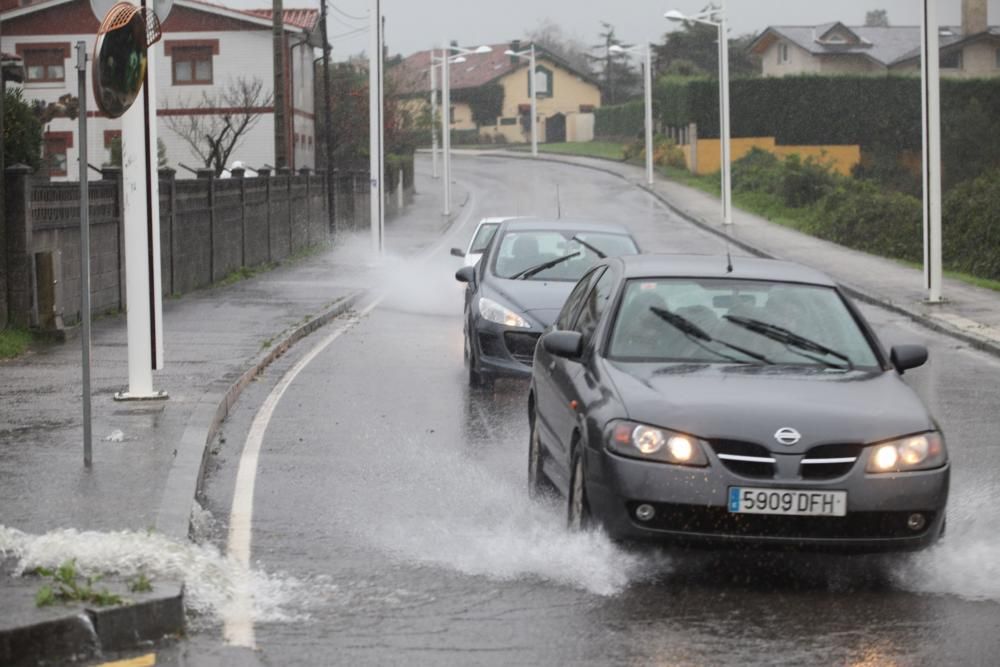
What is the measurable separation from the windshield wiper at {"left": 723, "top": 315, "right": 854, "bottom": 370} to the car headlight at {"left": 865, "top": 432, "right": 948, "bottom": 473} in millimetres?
983

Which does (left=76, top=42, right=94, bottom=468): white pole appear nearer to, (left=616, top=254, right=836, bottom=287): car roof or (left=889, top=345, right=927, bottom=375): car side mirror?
(left=616, top=254, right=836, bottom=287): car roof

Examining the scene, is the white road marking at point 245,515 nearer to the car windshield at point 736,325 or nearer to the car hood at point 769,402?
the car hood at point 769,402

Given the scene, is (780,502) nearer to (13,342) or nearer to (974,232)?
(13,342)

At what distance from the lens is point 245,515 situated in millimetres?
9117

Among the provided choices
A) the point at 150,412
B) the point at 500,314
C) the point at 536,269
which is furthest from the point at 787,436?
the point at 536,269

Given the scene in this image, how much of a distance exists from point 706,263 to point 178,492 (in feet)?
10.3

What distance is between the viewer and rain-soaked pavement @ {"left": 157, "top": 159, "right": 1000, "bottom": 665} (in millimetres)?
6379

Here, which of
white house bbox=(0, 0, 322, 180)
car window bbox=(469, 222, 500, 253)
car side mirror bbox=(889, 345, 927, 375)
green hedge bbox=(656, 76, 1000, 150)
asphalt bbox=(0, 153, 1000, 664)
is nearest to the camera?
asphalt bbox=(0, 153, 1000, 664)

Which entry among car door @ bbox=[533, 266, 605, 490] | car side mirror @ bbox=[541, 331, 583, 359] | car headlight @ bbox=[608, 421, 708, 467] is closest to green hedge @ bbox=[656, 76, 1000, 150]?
car door @ bbox=[533, 266, 605, 490]

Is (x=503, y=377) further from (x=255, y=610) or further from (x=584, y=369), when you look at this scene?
(x=255, y=610)

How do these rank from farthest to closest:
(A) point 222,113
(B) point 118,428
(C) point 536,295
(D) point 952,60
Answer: (D) point 952,60 → (A) point 222,113 → (C) point 536,295 → (B) point 118,428

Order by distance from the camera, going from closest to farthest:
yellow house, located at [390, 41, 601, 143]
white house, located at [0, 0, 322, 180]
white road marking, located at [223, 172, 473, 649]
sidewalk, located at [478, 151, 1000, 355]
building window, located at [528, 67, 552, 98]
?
white road marking, located at [223, 172, 473, 649]
sidewalk, located at [478, 151, 1000, 355]
white house, located at [0, 0, 322, 180]
yellow house, located at [390, 41, 601, 143]
building window, located at [528, 67, 552, 98]

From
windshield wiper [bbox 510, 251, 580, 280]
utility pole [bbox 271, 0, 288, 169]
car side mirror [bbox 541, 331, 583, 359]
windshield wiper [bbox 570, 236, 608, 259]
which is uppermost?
utility pole [bbox 271, 0, 288, 169]

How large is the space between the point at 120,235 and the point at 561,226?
7.74m
